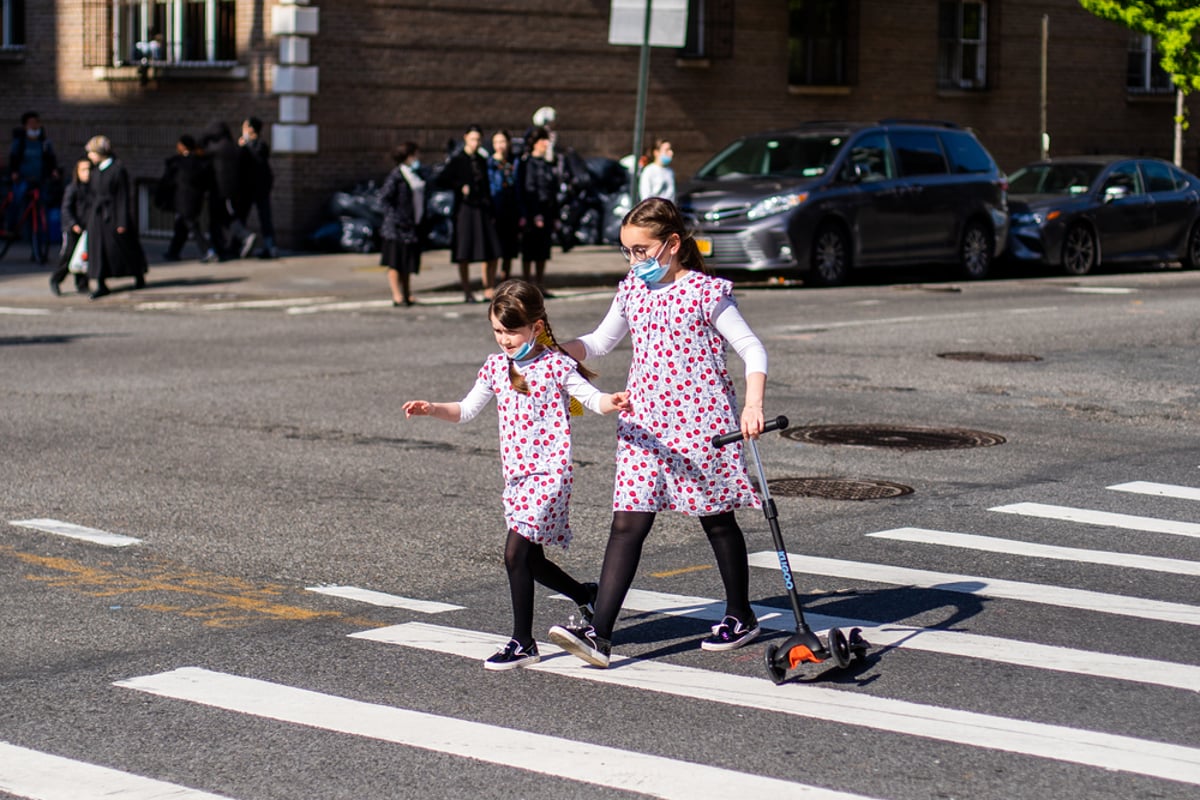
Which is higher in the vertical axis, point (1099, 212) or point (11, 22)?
point (11, 22)

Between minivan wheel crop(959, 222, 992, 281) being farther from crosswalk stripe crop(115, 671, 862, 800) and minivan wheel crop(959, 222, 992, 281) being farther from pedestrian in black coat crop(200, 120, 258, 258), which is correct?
crosswalk stripe crop(115, 671, 862, 800)

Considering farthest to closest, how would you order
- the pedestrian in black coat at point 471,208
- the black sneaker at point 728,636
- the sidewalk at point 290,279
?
the sidewalk at point 290,279, the pedestrian in black coat at point 471,208, the black sneaker at point 728,636

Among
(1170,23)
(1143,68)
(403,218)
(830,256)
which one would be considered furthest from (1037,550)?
(1143,68)

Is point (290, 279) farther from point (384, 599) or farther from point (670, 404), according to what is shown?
point (670, 404)

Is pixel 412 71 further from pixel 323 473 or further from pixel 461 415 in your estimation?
pixel 461 415

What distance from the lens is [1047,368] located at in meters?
14.5

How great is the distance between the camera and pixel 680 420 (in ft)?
20.6

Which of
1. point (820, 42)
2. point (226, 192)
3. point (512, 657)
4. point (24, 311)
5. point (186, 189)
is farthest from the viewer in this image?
point (820, 42)

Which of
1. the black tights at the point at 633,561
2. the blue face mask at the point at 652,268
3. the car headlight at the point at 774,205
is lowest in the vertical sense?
the black tights at the point at 633,561

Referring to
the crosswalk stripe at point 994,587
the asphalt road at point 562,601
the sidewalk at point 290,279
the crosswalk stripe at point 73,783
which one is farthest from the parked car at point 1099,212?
the crosswalk stripe at point 73,783

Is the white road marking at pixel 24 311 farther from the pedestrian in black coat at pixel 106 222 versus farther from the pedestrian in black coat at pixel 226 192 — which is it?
the pedestrian in black coat at pixel 226 192

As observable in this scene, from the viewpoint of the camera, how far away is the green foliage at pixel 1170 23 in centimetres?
2155

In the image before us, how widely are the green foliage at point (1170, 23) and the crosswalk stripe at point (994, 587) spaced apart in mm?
15363

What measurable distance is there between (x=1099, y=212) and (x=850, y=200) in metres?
4.20
